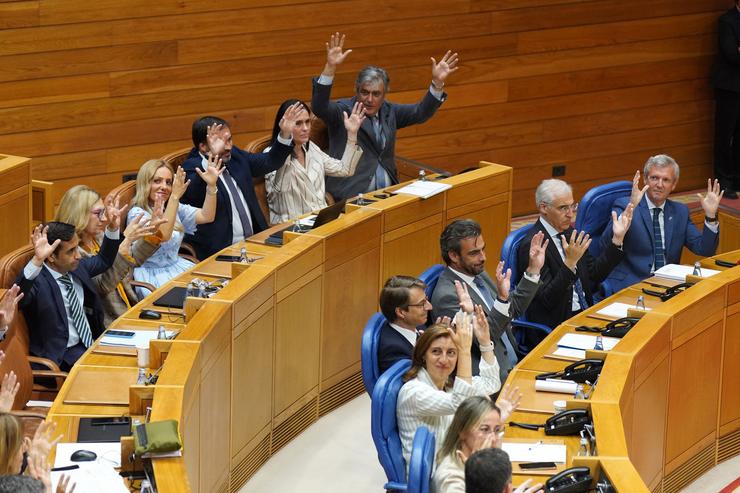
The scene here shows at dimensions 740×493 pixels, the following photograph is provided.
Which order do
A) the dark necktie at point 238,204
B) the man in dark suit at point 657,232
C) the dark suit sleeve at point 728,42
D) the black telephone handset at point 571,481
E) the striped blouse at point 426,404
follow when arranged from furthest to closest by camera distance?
the dark suit sleeve at point 728,42 < the man in dark suit at point 657,232 < the dark necktie at point 238,204 < the striped blouse at point 426,404 < the black telephone handset at point 571,481

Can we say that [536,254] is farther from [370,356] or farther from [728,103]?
[728,103]

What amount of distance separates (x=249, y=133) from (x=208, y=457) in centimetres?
392

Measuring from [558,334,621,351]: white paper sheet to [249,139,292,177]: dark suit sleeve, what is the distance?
7.25 ft

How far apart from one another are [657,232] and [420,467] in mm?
3325

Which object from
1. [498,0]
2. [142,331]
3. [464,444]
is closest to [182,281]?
[142,331]

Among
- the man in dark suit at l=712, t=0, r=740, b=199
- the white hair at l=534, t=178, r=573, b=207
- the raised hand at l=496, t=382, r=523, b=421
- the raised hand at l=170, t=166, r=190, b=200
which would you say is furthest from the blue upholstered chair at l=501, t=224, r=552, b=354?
the man in dark suit at l=712, t=0, r=740, b=199

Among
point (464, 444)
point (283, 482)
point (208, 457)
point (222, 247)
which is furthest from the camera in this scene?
point (222, 247)

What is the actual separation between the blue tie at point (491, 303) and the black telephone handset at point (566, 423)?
1.08m

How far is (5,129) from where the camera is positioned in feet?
25.7

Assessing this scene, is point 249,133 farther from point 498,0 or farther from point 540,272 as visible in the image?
point 540,272

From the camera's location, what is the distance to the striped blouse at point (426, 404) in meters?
4.89

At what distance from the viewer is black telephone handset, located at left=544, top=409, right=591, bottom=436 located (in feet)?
15.7

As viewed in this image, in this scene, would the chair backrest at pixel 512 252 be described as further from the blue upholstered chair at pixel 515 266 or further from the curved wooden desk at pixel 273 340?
the curved wooden desk at pixel 273 340

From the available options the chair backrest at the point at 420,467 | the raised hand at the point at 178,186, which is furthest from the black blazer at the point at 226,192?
the chair backrest at the point at 420,467
